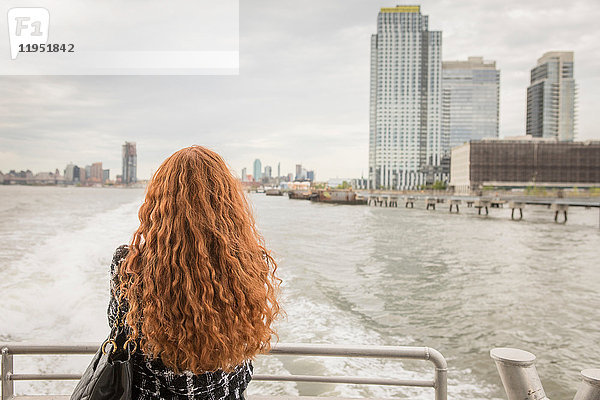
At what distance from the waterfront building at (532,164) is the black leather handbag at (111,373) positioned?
116907 millimetres

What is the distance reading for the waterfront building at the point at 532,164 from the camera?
11138 cm

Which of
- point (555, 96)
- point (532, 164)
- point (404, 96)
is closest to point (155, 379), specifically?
point (532, 164)

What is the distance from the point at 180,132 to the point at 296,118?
103550mm

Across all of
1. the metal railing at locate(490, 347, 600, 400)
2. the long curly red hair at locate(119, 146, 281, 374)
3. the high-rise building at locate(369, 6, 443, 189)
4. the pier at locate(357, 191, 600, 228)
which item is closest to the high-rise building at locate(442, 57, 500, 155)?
the high-rise building at locate(369, 6, 443, 189)

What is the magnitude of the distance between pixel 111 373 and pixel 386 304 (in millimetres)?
13798

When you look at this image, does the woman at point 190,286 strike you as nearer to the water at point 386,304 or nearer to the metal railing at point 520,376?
the water at point 386,304

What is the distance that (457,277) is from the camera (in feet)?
62.8

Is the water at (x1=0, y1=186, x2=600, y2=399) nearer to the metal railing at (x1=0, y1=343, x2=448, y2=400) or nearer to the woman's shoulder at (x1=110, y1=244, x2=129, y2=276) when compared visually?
the metal railing at (x1=0, y1=343, x2=448, y2=400)

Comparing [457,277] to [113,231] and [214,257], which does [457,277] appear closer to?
[113,231]

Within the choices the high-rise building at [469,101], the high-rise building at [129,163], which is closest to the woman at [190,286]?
the high-rise building at [129,163]

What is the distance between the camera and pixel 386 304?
14406 millimetres

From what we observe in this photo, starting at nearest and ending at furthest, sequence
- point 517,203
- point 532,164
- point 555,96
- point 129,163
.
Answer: point 129,163, point 517,203, point 532,164, point 555,96

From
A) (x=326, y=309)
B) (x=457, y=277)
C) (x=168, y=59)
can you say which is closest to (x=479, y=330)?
(x=326, y=309)

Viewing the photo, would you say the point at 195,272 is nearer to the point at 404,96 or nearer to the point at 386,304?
the point at 386,304
